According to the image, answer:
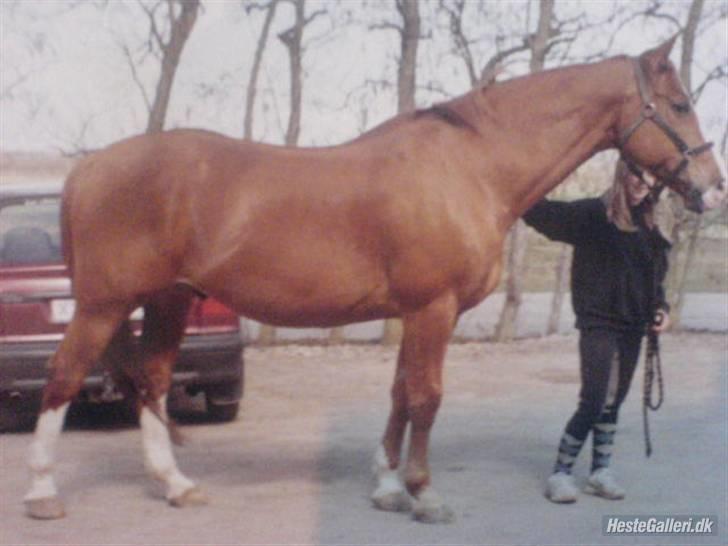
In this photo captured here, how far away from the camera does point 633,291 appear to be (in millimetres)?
5137

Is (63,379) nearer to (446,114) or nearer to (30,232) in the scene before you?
(446,114)

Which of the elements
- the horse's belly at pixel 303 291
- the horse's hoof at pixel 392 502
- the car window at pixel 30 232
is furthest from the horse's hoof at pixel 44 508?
the car window at pixel 30 232

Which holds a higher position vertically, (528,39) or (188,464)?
(528,39)

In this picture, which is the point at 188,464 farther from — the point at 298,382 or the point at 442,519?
the point at 298,382

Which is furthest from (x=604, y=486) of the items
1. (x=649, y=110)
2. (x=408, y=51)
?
(x=408, y=51)

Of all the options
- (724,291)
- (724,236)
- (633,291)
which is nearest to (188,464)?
(633,291)

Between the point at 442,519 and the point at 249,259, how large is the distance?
1543 millimetres

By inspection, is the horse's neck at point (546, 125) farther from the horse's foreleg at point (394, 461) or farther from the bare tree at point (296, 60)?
the bare tree at point (296, 60)

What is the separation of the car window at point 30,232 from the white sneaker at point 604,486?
12.5 feet

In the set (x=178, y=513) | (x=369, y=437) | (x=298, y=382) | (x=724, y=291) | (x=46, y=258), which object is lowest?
(x=724, y=291)

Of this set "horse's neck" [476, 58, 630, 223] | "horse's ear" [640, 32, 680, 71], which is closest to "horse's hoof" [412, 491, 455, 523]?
"horse's neck" [476, 58, 630, 223]

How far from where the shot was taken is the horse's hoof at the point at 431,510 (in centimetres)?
477

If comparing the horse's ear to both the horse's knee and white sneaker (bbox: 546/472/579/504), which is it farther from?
white sneaker (bbox: 546/472/579/504)

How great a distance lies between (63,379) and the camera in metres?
4.80
